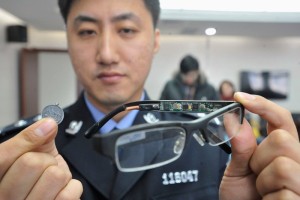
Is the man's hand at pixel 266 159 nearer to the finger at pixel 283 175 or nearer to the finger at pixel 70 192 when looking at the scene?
the finger at pixel 283 175

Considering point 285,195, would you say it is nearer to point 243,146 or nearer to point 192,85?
point 243,146

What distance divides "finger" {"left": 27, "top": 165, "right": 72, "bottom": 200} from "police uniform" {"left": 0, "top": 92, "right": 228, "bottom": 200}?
0.15 metres

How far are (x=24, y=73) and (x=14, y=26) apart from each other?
0.54 meters

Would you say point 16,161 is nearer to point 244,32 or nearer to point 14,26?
point 244,32

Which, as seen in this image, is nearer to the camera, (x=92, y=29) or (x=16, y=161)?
(x=16, y=161)

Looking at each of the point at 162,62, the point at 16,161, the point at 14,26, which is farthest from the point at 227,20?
the point at 162,62

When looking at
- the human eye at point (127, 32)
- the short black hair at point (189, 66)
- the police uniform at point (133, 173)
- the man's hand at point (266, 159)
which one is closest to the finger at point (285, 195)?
the man's hand at point (266, 159)

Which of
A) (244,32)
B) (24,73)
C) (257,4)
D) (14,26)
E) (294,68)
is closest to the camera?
(257,4)

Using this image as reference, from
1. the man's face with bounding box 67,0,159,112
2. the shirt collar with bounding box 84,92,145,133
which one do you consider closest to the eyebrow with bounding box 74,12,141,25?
the man's face with bounding box 67,0,159,112

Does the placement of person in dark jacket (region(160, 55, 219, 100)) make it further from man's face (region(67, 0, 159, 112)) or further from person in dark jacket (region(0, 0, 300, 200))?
man's face (region(67, 0, 159, 112))

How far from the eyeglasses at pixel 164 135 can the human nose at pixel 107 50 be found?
0.14 meters

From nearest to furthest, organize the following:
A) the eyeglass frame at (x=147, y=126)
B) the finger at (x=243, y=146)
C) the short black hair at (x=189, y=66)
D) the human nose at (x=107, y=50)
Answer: the eyeglass frame at (x=147, y=126)
the finger at (x=243, y=146)
the human nose at (x=107, y=50)
the short black hair at (x=189, y=66)

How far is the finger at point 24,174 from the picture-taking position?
0.95ft

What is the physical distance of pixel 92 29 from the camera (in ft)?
1.56
